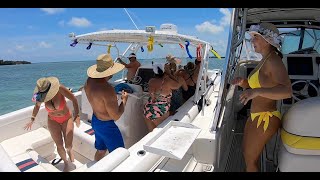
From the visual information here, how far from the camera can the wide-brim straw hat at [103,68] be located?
2719 millimetres

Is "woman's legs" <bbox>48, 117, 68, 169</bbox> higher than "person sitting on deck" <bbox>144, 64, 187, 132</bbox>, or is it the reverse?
"person sitting on deck" <bbox>144, 64, 187, 132</bbox>

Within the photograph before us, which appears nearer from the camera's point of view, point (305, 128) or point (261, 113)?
point (305, 128)

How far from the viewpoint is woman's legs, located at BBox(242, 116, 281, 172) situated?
223 centimetres

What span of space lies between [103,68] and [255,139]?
152cm

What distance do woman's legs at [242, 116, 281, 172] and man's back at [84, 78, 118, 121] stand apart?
1.24 m

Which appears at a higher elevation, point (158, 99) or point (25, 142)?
point (158, 99)

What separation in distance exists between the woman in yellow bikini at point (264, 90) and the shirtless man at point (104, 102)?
46.2 inches

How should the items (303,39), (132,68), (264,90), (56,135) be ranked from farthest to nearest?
(132,68) → (303,39) → (56,135) → (264,90)

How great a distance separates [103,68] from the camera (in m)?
2.77

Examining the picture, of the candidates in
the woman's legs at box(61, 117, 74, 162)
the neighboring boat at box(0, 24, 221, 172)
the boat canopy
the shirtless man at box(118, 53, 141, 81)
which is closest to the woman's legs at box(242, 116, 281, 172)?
the neighboring boat at box(0, 24, 221, 172)

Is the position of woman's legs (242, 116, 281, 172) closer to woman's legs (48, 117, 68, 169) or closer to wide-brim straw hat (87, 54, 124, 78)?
wide-brim straw hat (87, 54, 124, 78)

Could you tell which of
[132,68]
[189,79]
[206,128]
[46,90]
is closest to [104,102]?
[46,90]

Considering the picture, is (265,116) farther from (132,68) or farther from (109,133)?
Result: (132,68)

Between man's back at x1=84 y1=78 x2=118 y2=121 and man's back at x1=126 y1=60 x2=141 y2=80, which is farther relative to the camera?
man's back at x1=126 y1=60 x2=141 y2=80
